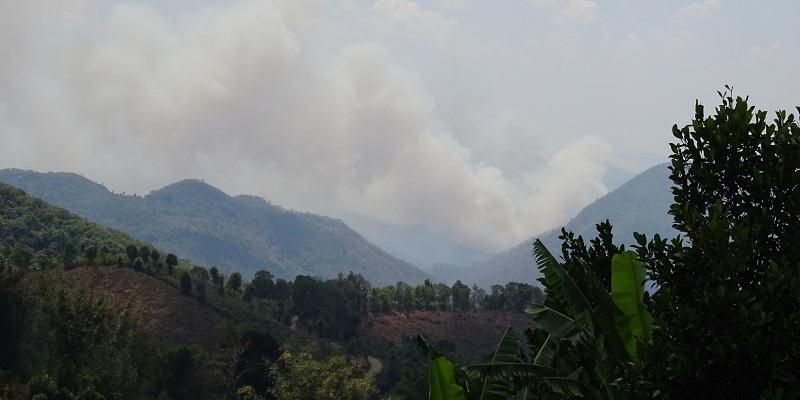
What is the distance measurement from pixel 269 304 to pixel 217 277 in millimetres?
11442

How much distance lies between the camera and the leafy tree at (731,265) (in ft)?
28.8

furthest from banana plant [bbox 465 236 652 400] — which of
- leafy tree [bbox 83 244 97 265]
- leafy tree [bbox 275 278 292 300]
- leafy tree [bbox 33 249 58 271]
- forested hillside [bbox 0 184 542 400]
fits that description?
leafy tree [bbox 275 278 292 300]

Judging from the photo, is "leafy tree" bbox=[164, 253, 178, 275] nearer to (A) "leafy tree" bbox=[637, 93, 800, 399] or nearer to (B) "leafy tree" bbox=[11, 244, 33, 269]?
(B) "leafy tree" bbox=[11, 244, 33, 269]

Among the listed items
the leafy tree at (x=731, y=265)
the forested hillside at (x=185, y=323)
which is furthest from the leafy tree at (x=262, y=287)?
the leafy tree at (x=731, y=265)

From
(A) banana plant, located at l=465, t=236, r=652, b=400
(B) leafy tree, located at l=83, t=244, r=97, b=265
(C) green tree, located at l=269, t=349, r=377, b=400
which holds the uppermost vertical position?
(B) leafy tree, located at l=83, t=244, r=97, b=265

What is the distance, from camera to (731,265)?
9.16 m

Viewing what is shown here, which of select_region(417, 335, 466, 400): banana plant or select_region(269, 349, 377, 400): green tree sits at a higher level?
select_region(417, 335, 466, 400): banana plant

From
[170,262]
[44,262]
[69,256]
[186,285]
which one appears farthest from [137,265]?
[44,262]

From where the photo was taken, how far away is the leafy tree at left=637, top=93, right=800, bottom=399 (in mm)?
8766

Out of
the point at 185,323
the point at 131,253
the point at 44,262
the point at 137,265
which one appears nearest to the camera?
the point at 44,262

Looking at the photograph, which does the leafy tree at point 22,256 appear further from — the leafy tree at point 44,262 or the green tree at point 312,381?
the green tree at point 312,381

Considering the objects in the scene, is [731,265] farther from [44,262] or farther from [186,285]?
[186,285]

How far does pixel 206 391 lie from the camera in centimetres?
6394

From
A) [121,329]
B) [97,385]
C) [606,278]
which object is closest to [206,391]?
[121,329]
